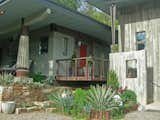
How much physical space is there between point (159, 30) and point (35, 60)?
8.23m

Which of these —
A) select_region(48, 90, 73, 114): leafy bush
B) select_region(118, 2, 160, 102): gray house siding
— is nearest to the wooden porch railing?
select_region(118, 2, 160, 102): gray house siding

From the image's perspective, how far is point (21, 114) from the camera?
35.8 feet

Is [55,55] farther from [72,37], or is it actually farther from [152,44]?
[152,44]

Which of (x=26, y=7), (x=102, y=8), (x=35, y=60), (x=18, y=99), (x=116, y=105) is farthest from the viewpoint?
(x=35, y=60)

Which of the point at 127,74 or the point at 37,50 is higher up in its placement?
the point at 37,50

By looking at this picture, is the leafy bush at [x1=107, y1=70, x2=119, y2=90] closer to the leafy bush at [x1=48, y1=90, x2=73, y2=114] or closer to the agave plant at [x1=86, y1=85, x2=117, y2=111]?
the leafy bush at [x1=48, y1=90, x2=73, y2=114]

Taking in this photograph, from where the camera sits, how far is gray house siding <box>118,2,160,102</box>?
14.1 meters

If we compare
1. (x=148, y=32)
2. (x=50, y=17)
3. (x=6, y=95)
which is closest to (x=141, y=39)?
(x=148, y=32)

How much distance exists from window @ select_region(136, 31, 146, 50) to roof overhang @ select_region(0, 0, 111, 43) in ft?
10.2

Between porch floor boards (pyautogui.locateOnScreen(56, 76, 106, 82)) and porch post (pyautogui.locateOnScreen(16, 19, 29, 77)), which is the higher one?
porch post (pyautogui.locateOnScreen(16, 19, 29, 77))

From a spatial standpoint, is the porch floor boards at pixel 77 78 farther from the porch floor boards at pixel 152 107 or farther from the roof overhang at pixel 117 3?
the roof overhang at pixel 117 3

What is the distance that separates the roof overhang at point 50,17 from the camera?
1345 centimetres

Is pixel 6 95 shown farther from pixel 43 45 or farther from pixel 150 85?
pixel 150 85

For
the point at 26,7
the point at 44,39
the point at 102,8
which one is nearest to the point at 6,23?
the point at 44,39
